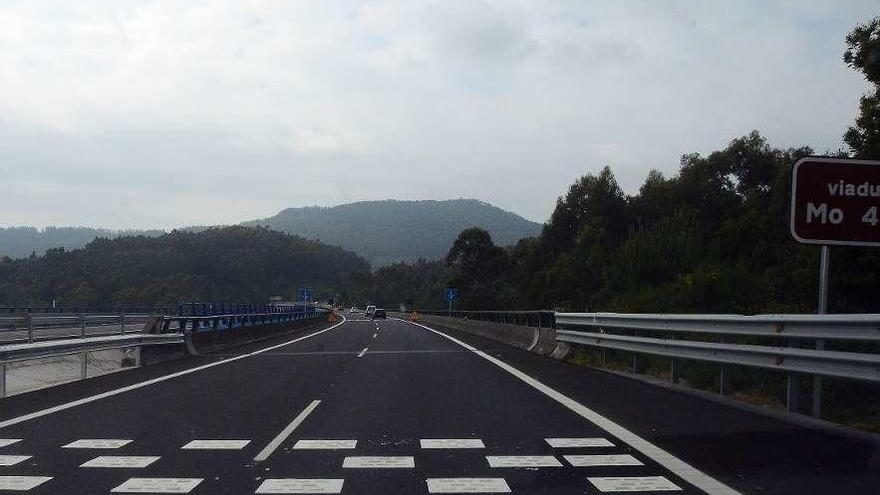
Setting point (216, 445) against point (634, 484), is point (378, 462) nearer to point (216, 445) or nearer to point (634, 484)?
point (216, 445)

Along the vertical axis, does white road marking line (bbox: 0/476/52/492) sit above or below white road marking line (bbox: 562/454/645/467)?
below

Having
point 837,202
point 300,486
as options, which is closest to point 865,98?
point 837,202

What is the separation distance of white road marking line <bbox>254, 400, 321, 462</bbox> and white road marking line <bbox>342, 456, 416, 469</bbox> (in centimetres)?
82

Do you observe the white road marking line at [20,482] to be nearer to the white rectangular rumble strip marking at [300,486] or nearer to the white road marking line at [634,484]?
the white rectangular rumble strip marking at [300,486]

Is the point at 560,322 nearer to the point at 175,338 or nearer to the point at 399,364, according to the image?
the point at 399,364

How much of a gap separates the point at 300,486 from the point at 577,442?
3188 millimetres

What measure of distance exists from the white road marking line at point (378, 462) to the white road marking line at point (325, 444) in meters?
0.59

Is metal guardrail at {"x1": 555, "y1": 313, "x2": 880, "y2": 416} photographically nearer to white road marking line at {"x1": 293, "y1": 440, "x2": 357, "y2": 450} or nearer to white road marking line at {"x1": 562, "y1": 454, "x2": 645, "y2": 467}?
white road marking line at {"x1": 562, "y1": 454, "x2": 645, "y2": 467}

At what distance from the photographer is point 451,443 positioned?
28.9ft

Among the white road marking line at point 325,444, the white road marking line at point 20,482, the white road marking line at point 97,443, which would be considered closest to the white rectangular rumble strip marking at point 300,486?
the white road marking line at point 325,444

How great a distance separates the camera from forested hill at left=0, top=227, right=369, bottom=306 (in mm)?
65250

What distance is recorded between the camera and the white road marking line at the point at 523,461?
25.3ft

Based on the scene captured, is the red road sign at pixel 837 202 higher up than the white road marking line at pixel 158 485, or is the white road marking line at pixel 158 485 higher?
the red road sign at pixel 837 202

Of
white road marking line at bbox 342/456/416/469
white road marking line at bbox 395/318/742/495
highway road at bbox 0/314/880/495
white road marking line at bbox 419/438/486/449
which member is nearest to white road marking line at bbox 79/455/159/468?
highway road at bbox 0/314/880/495
